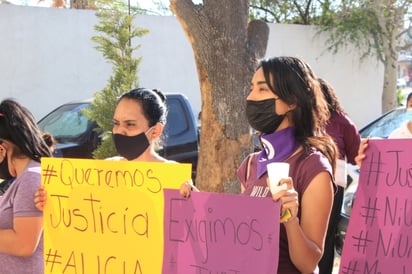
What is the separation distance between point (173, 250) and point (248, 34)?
12.3 ft

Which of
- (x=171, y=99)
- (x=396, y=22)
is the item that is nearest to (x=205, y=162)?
(x=171, y=99)

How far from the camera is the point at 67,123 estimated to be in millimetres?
8258

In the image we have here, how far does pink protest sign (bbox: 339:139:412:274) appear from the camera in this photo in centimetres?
232

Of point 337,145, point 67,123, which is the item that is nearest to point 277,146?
point 337,145

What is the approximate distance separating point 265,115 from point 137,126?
0.87 metres

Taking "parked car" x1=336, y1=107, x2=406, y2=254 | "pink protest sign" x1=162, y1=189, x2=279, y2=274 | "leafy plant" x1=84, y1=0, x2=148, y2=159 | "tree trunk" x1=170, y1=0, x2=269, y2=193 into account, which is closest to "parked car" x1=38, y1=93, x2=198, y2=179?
"leafy plant" x1=84, y1=0, x2=148, y2=159

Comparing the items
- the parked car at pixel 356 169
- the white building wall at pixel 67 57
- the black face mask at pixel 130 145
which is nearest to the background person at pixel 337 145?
the parked car at pixel 356 169

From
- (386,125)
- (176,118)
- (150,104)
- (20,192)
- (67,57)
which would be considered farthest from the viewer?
(67,57)

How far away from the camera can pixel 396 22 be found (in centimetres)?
1453

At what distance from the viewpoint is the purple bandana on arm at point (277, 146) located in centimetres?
236

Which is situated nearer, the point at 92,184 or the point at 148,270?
the point at 148,270

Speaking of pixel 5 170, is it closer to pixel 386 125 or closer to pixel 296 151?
pixel 296 151

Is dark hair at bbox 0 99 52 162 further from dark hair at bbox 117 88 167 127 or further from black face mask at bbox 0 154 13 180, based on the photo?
dark hair at bbox 117 88 167 127

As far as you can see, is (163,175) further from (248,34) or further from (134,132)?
(248,34)
